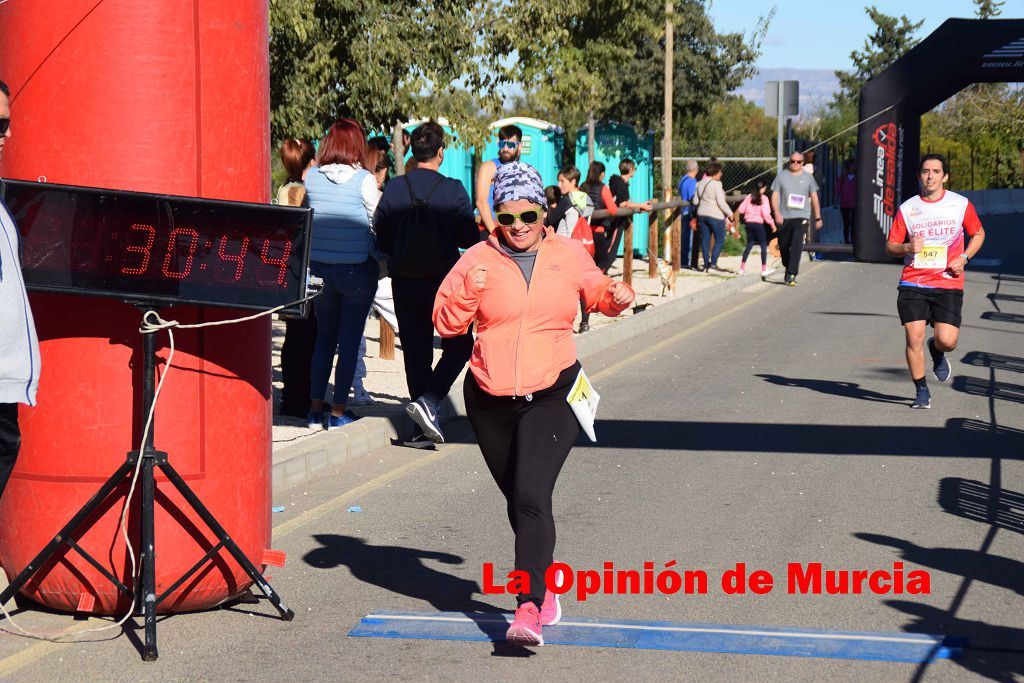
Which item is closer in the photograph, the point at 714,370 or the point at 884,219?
the point at 714,370

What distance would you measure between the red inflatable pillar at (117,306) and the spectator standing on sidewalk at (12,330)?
0.68 metres

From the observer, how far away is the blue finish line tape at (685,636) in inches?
207

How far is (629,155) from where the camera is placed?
92.1 feet

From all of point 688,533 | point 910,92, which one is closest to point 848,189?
point 910,92

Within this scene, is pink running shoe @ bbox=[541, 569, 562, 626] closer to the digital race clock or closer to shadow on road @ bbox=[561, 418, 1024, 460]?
the digital race clock

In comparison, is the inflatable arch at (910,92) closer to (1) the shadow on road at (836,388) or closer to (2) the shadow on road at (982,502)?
(1) the shadow on road at (836,388)

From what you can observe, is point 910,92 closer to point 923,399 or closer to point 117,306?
point 923,399

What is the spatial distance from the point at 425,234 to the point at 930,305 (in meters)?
4.32

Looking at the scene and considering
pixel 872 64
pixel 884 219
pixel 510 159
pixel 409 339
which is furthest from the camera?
pixel 872 64

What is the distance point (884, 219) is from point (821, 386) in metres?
15.5

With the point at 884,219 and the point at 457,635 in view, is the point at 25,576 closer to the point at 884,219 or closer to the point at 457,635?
the point at 457,635

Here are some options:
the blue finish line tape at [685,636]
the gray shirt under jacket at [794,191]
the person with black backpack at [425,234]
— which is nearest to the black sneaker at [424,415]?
the person with black backpack at [425,234]

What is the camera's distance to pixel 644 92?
4488cm

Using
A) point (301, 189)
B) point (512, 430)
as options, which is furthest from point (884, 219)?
point (512, 430)
